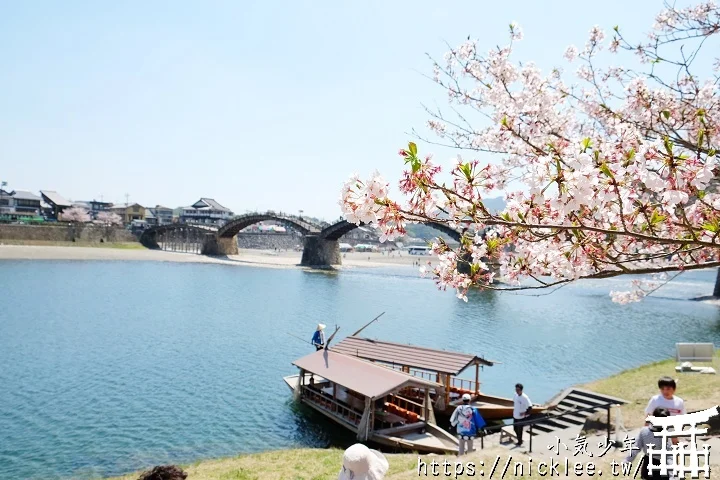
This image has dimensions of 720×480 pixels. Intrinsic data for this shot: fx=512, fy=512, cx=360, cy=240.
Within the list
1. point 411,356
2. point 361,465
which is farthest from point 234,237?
point 361,465

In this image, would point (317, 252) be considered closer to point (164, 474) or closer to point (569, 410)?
point (569, 410)

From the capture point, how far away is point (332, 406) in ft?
56.4

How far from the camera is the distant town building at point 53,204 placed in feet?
356

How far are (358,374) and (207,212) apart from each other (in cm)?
13215

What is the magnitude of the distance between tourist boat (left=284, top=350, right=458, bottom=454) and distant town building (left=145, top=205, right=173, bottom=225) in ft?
424

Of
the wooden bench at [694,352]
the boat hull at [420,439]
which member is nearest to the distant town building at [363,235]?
the wooden bench at [694,352]

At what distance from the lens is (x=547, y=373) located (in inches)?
974

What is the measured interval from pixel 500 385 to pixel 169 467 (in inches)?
776

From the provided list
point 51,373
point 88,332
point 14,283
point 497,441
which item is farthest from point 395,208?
point 14,283

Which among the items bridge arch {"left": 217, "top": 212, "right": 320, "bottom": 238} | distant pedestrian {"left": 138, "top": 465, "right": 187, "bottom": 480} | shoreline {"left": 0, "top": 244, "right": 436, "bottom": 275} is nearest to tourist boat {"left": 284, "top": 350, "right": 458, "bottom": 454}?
distant pedestrian {"left": 138, "top": 465, "right": 187, "bottom": 480}

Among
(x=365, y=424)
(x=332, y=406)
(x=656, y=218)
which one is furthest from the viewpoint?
(x=332, y=406)

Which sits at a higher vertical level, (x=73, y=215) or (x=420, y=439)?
(x=73, y=215)

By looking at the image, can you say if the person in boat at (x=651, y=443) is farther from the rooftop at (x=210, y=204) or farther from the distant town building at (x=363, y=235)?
the distant town building at (x=363, y=235)

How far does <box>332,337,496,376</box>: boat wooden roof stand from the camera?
1680 cm
